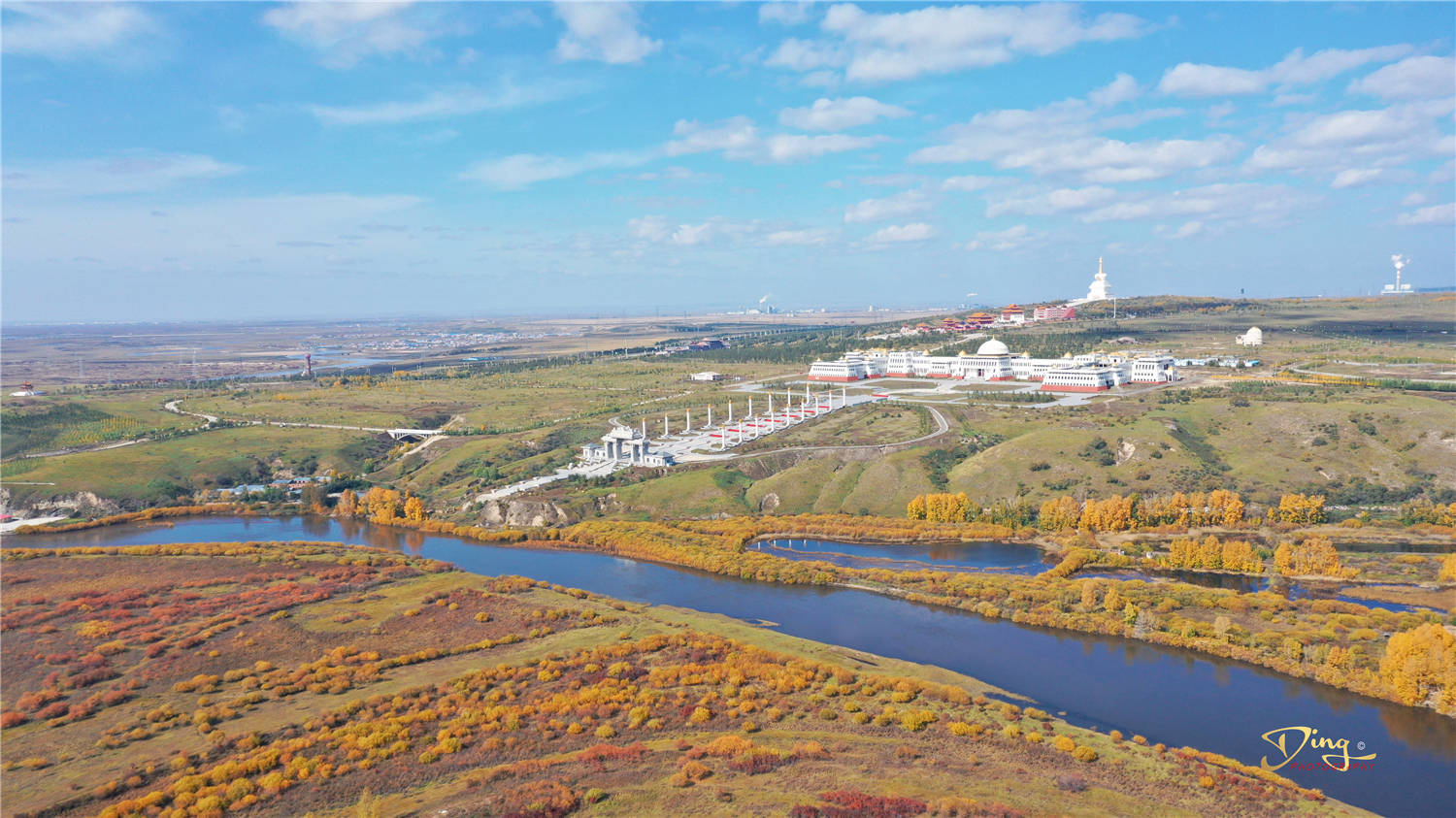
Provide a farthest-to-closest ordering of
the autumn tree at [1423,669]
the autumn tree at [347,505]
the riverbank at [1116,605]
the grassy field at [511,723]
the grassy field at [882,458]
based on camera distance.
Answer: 1. the autumn tree at [347,505]
2. the grassy field at [882,458]
3. the riverbank at [1116,605]
4. the autumn tree at [1423,669]
5. the grassy field at [511,723]

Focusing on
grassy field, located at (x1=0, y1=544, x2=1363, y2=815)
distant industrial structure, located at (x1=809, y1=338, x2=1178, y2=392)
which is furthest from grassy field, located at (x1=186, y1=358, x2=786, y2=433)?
grassy field, located at (x1=0, y1=544, x2=1363, y2=815)

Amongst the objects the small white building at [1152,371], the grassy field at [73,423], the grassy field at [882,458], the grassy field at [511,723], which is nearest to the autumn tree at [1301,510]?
the grassy field at [882,458]

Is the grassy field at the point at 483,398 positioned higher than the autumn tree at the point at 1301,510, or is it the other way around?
the grassy field at the point at 483,398

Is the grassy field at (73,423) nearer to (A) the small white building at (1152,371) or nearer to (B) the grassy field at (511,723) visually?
(B) the grassy field at (511,723)

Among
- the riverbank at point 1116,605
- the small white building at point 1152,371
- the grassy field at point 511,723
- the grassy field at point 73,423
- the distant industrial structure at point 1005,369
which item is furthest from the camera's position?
the small white building at point 1152,371

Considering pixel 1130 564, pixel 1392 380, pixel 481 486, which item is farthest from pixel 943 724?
pixel 1392 380

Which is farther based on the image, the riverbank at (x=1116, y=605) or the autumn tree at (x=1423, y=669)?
the riverbank at (x=1116, y=605)

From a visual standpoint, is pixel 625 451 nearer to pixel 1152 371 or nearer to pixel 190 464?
pixel 190 464
